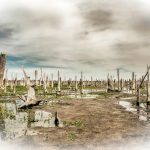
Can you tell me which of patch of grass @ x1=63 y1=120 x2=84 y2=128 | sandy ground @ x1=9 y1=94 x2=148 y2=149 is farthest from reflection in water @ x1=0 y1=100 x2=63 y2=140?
sandy ground @ x1=9 y1=94 x2=148 y2=149

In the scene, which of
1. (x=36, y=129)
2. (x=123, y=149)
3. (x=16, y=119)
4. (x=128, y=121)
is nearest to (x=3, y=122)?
(x=16, y=119)

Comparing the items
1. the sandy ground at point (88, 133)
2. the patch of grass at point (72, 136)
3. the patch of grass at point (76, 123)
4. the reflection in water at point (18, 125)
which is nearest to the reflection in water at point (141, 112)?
the sandy ground at point (88, 133)

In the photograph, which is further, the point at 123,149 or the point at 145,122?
the point at 145,122

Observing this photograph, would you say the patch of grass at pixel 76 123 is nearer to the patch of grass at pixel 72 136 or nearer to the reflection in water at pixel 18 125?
the reflection in water at pixel 18 125

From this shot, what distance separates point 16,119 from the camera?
24.2 meters

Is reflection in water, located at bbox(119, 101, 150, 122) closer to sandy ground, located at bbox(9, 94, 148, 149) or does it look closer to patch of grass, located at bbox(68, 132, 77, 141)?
sandy ground, located at bbox(9, 94, 148, 149)

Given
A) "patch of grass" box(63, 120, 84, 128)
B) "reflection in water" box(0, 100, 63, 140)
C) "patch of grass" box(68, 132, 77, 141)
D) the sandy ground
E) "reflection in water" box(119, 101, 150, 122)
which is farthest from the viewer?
"reflection in water" box(119, 101, 150, 122)

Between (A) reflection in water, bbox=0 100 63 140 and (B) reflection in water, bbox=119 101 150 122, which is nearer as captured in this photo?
(A) reflection in water, bbox=0 100 63 140

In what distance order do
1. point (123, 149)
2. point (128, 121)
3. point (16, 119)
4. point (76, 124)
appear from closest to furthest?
point (123, 149) < point (76, 124) < point (128, 121) < point (16, 119)

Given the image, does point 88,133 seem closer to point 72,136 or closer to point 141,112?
point 72,136

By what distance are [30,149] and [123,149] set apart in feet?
14.3

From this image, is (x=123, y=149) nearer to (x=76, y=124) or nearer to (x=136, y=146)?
(x=136, y=146)

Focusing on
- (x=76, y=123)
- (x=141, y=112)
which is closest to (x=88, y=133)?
(x=76, y=123)

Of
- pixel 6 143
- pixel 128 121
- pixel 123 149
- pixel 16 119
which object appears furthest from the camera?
pixel 16 119
